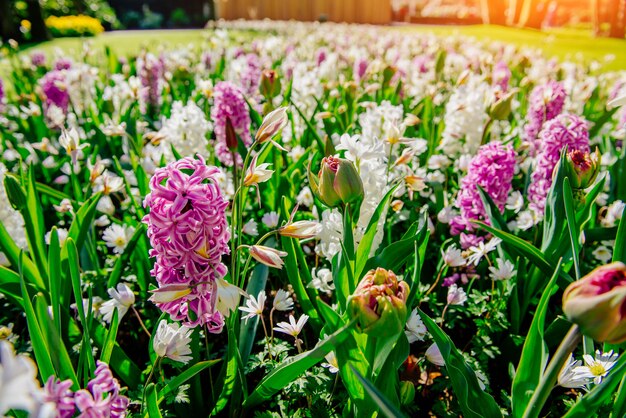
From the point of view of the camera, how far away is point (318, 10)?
2261 cm

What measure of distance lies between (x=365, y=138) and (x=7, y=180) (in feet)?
3.61

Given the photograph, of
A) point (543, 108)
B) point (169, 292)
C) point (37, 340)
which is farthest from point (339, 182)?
point (543, 108)

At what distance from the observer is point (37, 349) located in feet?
2.95

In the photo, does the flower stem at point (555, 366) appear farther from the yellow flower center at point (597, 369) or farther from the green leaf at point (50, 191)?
the green leaf at point (50, 191)

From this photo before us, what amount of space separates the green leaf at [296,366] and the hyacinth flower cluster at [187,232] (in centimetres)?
17

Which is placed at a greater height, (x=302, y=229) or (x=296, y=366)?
(x=302, y=229)

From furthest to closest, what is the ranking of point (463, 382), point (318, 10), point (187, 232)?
point (318, 10) < point (463, 382) < point (187, 232)

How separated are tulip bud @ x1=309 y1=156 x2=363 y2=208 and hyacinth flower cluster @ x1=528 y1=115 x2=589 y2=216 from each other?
2.62 feet

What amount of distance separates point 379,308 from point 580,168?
0.81 metres

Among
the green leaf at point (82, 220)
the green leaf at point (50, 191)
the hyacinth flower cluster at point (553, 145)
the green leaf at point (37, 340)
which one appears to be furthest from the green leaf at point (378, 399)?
the green leaf at point (50, 191)

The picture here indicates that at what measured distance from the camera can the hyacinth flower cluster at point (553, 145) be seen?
1.60 meters

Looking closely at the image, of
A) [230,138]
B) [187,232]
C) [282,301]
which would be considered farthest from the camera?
[230,138]

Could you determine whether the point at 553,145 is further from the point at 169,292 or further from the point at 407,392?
the point at 169,292

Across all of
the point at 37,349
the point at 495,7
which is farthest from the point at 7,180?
the point at 495,7
